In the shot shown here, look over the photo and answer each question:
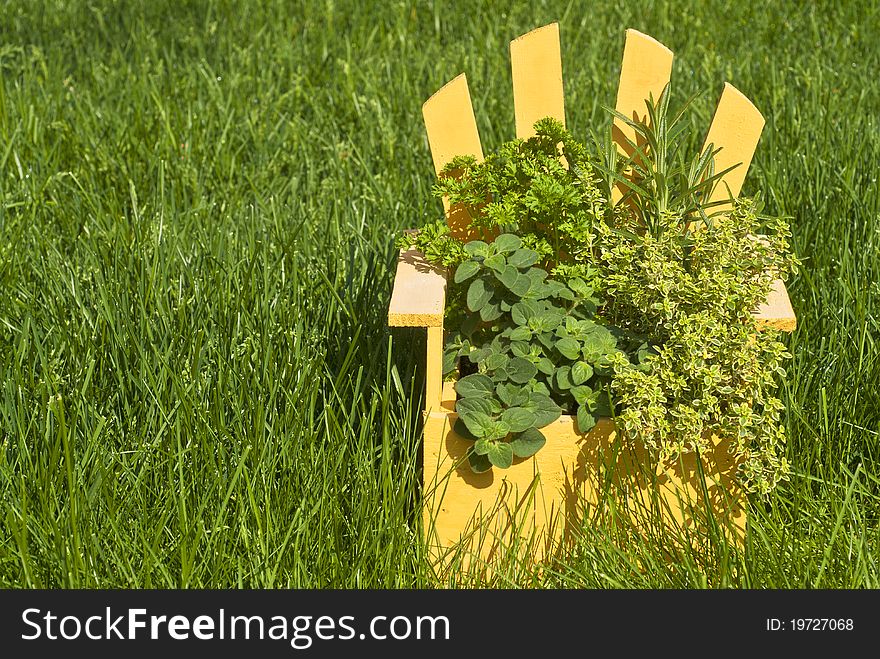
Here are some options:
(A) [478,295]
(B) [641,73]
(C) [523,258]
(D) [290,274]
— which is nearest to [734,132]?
(B) [641,73]

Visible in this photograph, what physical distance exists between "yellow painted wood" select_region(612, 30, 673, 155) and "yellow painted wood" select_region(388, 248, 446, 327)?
1.81ft

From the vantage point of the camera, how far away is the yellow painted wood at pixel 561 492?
2.07 meters

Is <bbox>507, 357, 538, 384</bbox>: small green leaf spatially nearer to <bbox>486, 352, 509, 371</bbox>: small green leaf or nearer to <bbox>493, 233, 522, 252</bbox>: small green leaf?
<bbox>486, 352, 509, 371</bbox>: small green leaf

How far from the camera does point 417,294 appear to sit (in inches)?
83.3

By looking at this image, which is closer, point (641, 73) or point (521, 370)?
point (521, 370)

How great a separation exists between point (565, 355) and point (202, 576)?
82 cm

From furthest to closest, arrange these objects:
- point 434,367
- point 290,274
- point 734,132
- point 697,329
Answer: point 290,274
point 734,132
point 434,367
point 697,329

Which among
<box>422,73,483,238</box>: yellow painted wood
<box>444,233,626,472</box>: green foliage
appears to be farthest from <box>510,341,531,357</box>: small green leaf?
<box>422,73,483,238</box>: yellow painted wood

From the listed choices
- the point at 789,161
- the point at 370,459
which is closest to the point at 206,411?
the point at 370,459

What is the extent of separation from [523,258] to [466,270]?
0.39ft

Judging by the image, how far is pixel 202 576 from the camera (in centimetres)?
200

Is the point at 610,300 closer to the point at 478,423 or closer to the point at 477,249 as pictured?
the point at 477,249

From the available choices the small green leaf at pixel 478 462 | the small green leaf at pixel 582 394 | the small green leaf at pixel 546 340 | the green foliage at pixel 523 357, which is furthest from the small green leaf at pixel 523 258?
the small green leaf at pixel 478 462

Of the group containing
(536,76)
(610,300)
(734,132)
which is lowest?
(610,300)
